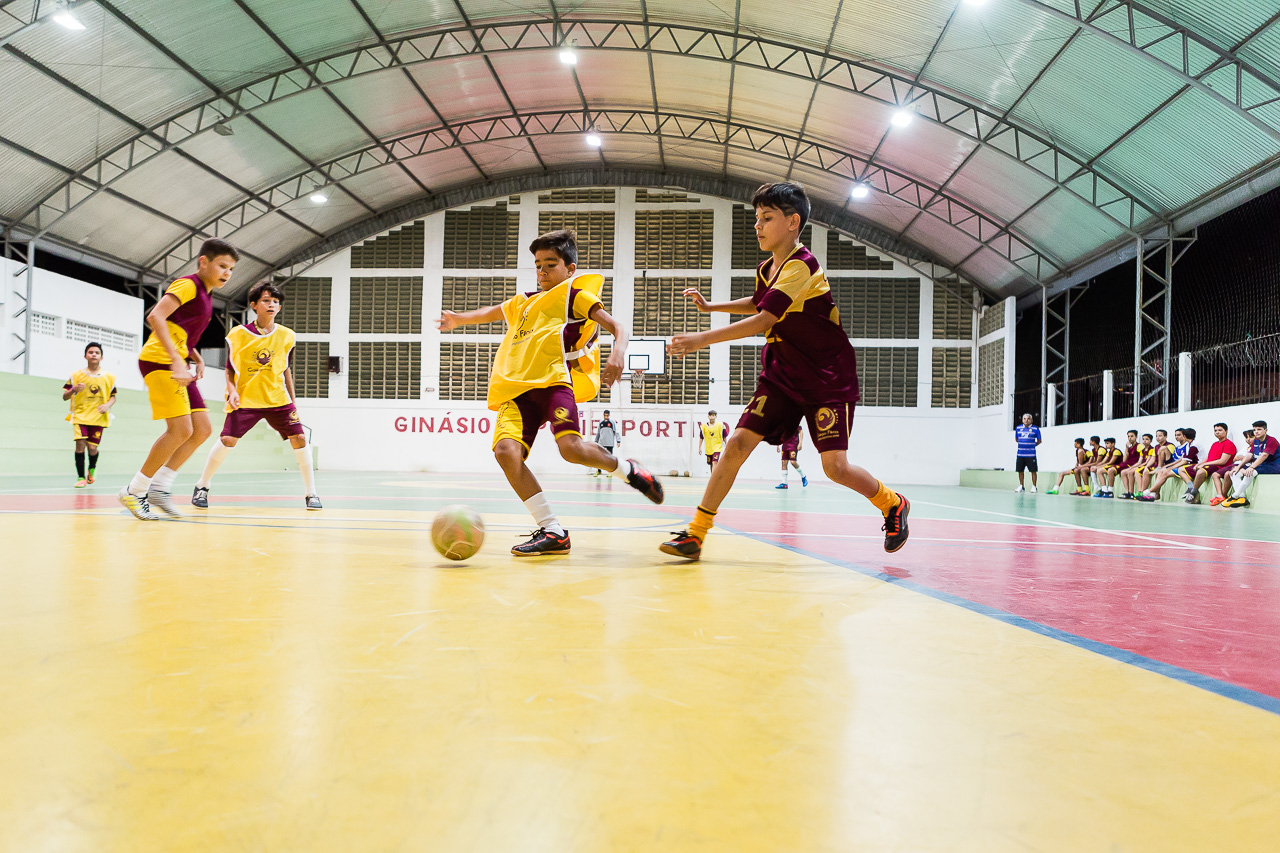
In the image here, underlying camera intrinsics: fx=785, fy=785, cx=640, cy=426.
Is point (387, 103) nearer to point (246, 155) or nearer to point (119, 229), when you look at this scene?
point (246, 155)

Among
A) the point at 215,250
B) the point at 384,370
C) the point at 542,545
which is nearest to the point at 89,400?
the point at 215,250

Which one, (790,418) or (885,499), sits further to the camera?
(790,418)

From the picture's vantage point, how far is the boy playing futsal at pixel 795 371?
3.82 m

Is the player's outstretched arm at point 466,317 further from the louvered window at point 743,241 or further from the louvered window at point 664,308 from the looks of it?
the louvered window at point 743,241

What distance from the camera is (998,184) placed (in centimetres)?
2019

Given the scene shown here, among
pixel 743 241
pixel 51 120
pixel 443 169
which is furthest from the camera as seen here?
pixel 743 241

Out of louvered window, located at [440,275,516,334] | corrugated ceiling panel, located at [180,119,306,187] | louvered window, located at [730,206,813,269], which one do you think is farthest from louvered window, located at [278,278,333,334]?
louvered window, located at [730,206,813,269]

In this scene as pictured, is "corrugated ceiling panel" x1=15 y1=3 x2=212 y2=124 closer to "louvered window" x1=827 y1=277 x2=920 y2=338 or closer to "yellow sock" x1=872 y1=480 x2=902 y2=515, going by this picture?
"yellow sock" x1=872 y1=480 x2=902 y2=515

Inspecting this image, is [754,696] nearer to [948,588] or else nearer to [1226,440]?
[948,588]

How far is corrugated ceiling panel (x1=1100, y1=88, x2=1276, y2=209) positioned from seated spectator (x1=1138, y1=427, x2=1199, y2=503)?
5.28 m

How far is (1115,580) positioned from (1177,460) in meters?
13.3

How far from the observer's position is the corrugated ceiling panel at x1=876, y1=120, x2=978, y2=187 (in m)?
19.2

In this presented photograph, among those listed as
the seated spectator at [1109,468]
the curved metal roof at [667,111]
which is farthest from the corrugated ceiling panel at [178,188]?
the seated spectator at [1109,468]

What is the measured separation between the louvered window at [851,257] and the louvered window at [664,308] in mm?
4248
